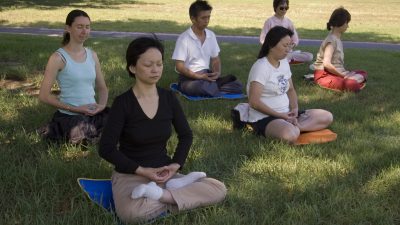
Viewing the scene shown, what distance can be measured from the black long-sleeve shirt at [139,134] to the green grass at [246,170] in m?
0.40

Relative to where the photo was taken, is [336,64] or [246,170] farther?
[336,64]

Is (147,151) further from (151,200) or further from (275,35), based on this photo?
(275,35)

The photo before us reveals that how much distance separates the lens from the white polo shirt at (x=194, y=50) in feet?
23.4

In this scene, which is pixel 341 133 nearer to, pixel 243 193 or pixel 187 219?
pixel 243 193

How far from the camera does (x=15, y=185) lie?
385 centimetres

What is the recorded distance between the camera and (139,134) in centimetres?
347

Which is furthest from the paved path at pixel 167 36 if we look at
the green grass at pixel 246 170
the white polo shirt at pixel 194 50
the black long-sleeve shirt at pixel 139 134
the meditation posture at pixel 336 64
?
the black long-sleeve shirt at pixel 139 134

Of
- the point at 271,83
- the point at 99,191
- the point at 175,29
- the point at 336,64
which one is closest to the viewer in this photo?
the point at 99,191

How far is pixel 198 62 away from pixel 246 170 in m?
3.43

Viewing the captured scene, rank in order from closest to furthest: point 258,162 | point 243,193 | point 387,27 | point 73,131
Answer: point 243,193 < point 258,162 < point 73,131 < point 387,27

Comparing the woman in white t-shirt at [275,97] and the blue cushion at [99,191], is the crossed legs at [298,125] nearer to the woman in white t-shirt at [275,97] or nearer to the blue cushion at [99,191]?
the woman in white t-shirt at [275,97]

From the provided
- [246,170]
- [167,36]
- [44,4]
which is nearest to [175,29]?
[167,36]

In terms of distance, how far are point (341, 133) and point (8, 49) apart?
6.87 m

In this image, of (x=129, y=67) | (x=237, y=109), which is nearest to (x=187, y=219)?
(x=129, y=67)
